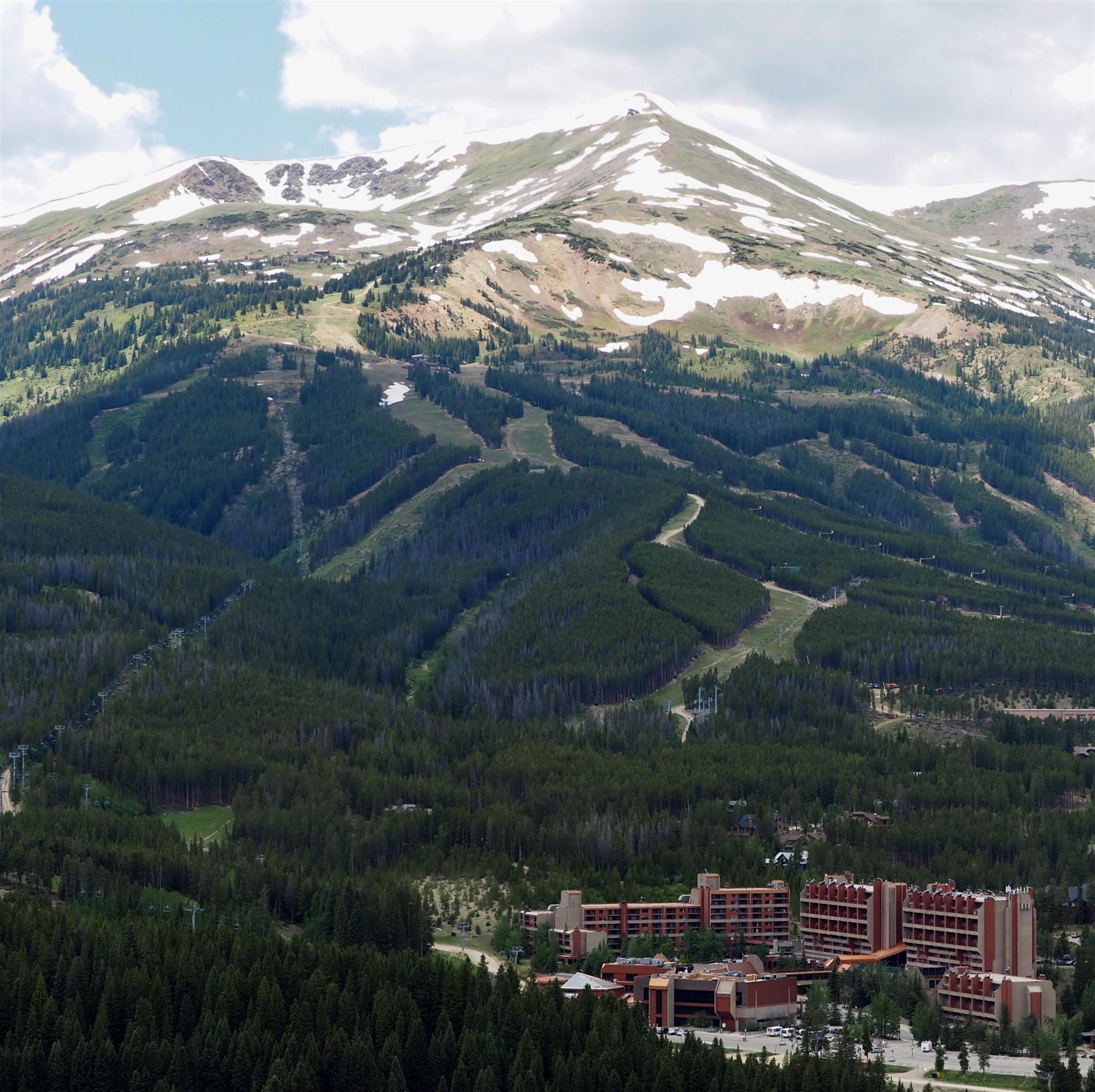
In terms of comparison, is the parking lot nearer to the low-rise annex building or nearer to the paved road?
the low-rise annex building

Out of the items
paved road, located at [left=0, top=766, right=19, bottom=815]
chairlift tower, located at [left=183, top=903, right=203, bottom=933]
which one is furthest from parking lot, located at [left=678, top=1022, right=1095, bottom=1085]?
paved road, located at [left=0, top=766, right=19, bottom=815]

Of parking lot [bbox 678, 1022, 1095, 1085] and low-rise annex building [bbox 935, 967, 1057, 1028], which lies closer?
parking lot [bbox 678, 1022, 1095, 1085]

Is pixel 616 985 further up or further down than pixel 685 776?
further down

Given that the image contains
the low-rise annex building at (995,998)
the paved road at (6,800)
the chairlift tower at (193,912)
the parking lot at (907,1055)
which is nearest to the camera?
the parking lot at (907,1055)

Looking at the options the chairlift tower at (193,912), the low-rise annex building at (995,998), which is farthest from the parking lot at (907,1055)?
the chairlift tower at (193,912)

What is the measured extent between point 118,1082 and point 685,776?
296ft

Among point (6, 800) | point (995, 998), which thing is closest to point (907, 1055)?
point (995, 998)

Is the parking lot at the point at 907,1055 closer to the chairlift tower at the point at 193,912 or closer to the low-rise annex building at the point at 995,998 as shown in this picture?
the low-rise annex building at the point at 995,998

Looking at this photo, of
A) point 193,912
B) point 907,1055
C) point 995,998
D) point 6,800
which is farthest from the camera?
point 6,800

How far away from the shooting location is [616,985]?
14050cm

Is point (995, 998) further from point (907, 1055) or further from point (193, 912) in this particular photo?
point (193, 912)

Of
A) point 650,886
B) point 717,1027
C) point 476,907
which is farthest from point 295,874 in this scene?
point 717,1027

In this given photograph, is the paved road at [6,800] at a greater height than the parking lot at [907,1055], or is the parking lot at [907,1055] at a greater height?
the paved road at [6,800]

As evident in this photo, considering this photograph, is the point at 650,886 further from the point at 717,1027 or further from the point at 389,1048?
the point at 389,1048
